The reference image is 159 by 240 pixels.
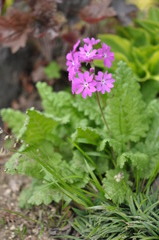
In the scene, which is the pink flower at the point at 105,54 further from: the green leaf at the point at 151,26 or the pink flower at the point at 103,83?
the green leaf at the point at 151,26

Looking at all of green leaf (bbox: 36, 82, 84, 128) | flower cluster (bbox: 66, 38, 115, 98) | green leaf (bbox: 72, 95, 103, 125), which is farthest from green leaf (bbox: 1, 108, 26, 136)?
flower cluster (bbox: 66, 38, 115, 98)

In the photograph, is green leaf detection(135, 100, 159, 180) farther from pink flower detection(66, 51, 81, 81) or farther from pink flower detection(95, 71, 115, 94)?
pink flower detection(66, 51, 81, 81)

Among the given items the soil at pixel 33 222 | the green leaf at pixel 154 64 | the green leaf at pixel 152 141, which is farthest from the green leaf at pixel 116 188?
the green leaf at pixel 154 64

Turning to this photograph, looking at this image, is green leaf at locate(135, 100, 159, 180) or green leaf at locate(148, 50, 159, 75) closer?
green leaf at locate(135, 100, 159, 180)

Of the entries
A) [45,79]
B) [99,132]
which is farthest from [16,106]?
[99,132]

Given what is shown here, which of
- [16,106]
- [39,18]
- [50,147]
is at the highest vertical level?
[39,18]

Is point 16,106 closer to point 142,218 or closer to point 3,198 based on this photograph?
point 3,198
